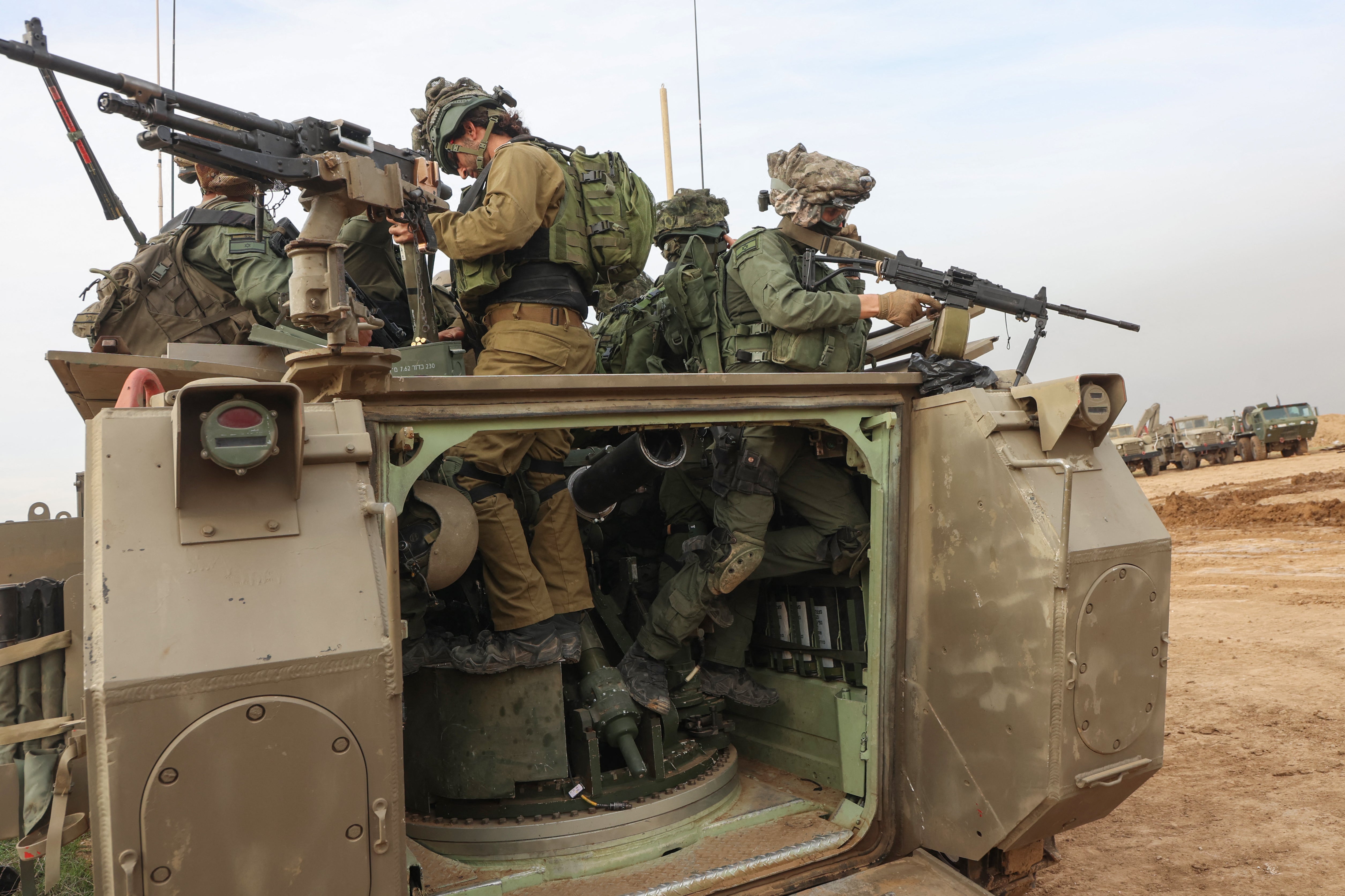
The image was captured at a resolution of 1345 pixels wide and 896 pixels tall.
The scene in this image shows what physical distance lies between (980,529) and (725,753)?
1.53m

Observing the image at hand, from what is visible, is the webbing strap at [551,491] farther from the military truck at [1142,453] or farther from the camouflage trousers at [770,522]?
the military truck at [1142,453]

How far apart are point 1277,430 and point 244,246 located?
93.3 feet

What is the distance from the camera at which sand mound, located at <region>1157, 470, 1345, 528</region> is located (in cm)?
1534

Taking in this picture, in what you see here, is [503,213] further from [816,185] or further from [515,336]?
[816,185]

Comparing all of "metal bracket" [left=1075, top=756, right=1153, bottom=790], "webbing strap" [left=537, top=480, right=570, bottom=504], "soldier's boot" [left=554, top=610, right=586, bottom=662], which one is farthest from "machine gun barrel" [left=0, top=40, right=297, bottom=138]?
"metal bracket" [left=1075, top=756, right=1153, bottom=790]

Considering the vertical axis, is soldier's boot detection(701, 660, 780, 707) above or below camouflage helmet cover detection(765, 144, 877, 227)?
below

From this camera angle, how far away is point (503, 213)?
3557 mm

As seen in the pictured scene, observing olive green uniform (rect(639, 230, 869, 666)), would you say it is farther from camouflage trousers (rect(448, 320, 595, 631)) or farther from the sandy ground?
the sandy ground

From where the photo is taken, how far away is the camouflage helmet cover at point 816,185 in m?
4.14

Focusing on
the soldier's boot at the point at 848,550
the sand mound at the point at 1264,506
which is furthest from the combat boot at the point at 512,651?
the sand mound at the point at 1264,506

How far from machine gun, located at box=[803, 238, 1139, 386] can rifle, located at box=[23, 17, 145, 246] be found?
10.9 feet

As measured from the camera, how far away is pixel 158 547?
2037 mm

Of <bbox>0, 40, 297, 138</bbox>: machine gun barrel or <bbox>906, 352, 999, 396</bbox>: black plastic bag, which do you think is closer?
<bbox>0, 40, 297, 138</bbox>: machine gun barrel

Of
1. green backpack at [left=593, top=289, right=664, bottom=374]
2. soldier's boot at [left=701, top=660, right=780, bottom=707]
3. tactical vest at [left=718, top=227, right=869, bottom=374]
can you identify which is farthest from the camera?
green backpack at [left=593, top=289, right=664, bottom=374]
